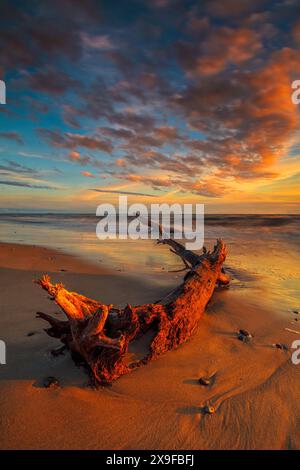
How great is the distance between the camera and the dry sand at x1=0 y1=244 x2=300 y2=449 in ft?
7.77

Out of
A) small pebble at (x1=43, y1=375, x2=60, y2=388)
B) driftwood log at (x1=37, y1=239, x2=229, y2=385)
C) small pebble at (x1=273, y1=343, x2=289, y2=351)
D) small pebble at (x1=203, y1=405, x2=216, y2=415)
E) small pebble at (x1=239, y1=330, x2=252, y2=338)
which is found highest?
driftwood log at (x1=37, y1=239, x2=229, y2=385)

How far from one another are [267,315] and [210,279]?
1.19 m

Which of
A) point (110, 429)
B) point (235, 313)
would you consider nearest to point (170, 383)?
point (110, 429)

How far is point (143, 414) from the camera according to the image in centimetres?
262

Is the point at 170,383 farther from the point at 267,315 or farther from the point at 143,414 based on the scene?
the point at 267,315

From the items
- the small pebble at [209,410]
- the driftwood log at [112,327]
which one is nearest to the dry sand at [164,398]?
the small pebble at [209,410]

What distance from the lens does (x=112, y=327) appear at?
10.5 feet

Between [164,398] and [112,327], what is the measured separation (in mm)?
910

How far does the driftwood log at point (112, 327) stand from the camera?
2.77m

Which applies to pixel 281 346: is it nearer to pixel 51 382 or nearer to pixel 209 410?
pixel 209 410

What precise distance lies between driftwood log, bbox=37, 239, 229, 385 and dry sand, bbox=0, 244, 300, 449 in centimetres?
15

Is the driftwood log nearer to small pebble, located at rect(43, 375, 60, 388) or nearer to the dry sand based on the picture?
the dry sand

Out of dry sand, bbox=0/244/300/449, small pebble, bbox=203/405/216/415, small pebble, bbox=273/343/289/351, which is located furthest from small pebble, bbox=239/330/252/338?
small pebble, bbox=203/405/216/415

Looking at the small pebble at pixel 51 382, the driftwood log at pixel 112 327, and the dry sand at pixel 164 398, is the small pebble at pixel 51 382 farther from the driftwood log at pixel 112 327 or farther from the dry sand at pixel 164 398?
the driftwood log at pixel 112 327
